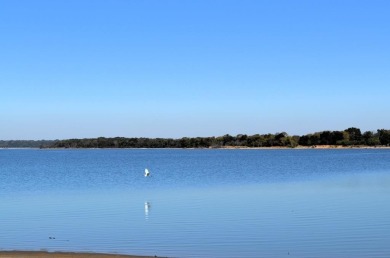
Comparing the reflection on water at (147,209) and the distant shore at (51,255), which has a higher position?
the distant shore at (51,255)

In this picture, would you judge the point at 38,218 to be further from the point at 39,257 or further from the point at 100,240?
the point at 39,257

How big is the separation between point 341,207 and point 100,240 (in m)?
11.9

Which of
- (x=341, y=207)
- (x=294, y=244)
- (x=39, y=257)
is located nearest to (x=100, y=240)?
(x=39, y=257)

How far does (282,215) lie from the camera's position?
75.4 ft

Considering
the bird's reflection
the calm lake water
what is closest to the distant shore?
the calm lake water

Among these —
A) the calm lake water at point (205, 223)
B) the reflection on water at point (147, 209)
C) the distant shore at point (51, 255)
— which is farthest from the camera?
the reflection on water at point (147, 209)

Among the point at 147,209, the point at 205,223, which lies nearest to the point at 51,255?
the point at 205,223

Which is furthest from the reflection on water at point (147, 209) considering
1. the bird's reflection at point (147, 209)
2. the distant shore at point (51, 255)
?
the distant shore at point (51, 255)

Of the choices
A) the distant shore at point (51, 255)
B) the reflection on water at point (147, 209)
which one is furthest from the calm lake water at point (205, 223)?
the distant shore at point (51, 255)

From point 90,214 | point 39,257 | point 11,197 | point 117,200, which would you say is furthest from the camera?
point 11,197

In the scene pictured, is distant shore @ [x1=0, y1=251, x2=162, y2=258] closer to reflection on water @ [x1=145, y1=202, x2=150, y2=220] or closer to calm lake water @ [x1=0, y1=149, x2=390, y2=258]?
calm lake water @ [x1=0, y1=149, x2=390, y2=258]

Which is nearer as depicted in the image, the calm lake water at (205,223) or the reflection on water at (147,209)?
the calm lake water at (205,223)

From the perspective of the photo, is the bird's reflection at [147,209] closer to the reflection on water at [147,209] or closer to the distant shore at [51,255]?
the reflection on water at [147,209]

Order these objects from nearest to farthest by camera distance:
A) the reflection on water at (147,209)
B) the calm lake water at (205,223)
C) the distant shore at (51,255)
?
the distant shore at (51,255) < the calm lake water at (205,223) < the reflection on water at (147,209)
